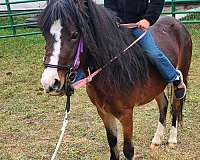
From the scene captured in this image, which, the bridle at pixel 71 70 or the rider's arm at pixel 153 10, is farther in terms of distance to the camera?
the rider's arm at pixel 153 10

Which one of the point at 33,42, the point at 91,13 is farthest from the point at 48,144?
the point at 33,42

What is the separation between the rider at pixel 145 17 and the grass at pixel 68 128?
43.4 inches

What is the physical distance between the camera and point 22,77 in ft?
26.9

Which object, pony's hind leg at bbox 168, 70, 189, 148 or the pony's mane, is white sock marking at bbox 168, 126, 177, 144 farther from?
the pony's mane

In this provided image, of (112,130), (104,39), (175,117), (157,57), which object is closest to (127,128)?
(112,130)

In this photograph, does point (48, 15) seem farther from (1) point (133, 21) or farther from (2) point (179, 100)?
(2) point (179, 100)

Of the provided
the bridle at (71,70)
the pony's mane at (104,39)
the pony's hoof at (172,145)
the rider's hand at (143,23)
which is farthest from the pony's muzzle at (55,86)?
the pony's hoof at (172,145)

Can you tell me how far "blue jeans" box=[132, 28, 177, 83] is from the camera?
4016 mm

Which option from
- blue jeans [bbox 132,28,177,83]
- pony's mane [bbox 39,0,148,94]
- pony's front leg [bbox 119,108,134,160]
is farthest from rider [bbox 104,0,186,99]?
pony's front leg [bbox 119,108,134,160]

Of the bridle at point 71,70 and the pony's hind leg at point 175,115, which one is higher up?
the bridle at point 71,70

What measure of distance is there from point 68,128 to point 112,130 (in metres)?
1.42

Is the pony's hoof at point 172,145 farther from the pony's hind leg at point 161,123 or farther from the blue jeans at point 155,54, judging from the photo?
the blue jeans at point 155,54

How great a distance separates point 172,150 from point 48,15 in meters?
2.41

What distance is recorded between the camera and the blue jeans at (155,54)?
4.02 meters
